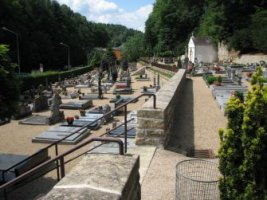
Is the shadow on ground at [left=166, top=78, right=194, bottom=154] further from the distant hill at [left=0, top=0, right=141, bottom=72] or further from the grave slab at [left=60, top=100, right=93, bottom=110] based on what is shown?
the distant hill at [left=0, top=0, right=141, bottom=72]

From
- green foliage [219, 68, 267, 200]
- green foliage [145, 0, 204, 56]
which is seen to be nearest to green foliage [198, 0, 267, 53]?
green foliage [145, 0, 204, 56]

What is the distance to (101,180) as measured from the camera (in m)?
3.04

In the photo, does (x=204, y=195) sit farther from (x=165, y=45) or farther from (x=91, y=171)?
(x=165, y=45)

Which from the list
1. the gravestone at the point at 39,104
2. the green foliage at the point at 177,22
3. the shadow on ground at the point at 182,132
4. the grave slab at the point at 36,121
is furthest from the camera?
the green foliage at the point at 177,22

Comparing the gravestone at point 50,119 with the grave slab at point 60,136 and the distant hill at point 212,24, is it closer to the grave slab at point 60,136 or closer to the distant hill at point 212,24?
the grave slab at point 60,136

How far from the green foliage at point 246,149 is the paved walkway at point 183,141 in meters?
1.55

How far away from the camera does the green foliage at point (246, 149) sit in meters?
3.76

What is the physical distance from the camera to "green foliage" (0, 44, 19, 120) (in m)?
11.4

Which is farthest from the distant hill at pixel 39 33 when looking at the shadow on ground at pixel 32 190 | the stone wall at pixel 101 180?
the stone wall at pixel 101 180

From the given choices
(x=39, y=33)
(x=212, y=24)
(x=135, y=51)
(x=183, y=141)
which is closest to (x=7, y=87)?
(x=183, y=141)

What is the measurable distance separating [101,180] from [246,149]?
165cm

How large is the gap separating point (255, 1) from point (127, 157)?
62.6 m

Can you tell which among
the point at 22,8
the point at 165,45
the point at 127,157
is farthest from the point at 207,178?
the point at 165,45

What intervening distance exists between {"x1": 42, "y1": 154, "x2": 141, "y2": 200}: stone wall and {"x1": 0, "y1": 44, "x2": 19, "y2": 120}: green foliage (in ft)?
28.1
